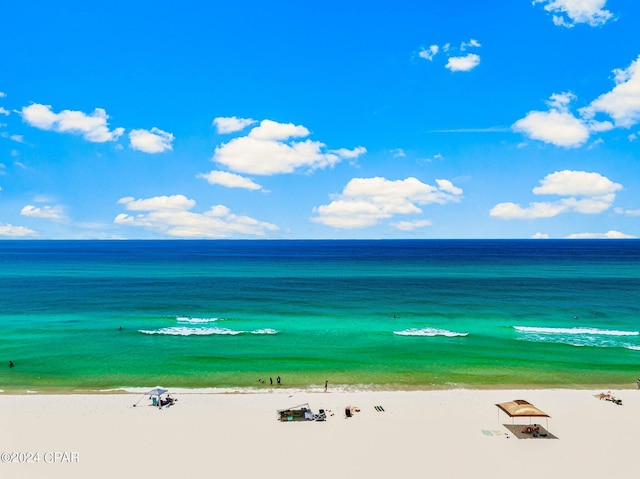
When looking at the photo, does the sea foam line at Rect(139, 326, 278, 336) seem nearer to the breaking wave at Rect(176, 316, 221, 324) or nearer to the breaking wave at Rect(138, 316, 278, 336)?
the breaking wave at Rect(138, 316, 278, 336)

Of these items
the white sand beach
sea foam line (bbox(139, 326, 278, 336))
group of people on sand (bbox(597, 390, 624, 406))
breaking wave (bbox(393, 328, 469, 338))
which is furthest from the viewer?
sea foam line (bbox(139, 326, 278, 336))

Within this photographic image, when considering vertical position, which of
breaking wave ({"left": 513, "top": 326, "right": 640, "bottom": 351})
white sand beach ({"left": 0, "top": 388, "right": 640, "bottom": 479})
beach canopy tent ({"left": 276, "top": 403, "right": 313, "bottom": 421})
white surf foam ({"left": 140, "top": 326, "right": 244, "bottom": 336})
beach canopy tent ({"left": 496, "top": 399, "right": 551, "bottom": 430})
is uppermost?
breaking wave ({"left": 513, "top": 326, "right": 640, "bottom": 351})

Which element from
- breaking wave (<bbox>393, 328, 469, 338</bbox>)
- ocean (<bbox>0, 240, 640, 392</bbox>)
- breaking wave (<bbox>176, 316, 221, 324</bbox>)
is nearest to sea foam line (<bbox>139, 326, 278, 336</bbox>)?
ocean (<bbox>0, 240, 640, 392</bbox>)

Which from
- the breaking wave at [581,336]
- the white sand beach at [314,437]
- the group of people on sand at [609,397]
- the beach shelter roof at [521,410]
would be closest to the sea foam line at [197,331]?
the white sand beach at [314,437]

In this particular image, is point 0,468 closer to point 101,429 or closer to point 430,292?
point 101,429

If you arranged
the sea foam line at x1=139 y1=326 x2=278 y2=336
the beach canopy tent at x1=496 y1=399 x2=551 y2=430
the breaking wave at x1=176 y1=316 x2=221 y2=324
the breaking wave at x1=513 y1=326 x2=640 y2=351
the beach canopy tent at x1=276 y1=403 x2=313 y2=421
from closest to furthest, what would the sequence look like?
1. the beach canopy tent at x1=496 y1=399 x2=551 y2=430
2. the beach canopy tent at x1=276 y1=403 x2=313 y2=421
3. the breaking wave at x1=513 y1=326 x2=640 y2=351
4. the sea foam line at x1=139 y1=326 x2=278 y2=336
5. the breaking wave at x1=176 y1=316 x2=221 y2=324

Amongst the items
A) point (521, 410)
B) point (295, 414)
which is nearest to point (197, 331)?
point (295, 414)

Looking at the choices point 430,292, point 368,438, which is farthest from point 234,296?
point 368,438

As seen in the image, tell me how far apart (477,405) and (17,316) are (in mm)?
63990

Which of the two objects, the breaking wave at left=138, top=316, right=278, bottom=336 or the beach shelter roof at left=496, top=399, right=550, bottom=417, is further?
the breaking wave at left=138, top=316, right=278, bottom=336

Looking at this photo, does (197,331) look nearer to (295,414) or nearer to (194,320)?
(194,320)

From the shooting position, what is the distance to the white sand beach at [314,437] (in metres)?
20.1

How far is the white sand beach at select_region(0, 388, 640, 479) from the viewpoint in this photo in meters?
20.1

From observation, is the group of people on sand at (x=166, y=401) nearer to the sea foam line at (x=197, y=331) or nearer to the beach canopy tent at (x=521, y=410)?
the sea foam line at (x=197, y=331)
